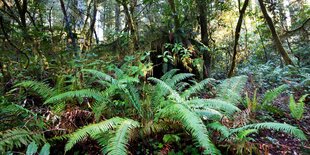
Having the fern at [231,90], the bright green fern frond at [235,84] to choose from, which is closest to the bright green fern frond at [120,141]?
the fern at [231,90]

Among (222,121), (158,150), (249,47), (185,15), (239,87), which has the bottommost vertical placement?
(158,150)

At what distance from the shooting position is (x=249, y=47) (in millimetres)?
9375

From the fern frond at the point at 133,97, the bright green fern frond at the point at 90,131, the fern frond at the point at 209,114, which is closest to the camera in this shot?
the bright green fern frond at the point at 90,131

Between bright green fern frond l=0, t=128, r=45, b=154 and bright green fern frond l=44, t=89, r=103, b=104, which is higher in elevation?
bright green fern frond l=44, t=89, r=103, b=104

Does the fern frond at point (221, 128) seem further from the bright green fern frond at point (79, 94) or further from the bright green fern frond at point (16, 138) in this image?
the bright green fern frond at point (16, 138)

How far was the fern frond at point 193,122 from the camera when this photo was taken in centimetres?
243

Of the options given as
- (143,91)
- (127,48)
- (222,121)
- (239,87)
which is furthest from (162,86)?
(127,48)

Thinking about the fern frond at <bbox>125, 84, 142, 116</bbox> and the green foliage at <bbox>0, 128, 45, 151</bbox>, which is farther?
the fern frond at <bbox>125, 84, 142, 116</bbox>

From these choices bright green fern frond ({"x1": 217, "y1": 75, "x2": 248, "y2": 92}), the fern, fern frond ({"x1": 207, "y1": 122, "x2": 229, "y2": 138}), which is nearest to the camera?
fern frond ({"x1": 207, "y1": 122, "x2": 229, "y2": 138})

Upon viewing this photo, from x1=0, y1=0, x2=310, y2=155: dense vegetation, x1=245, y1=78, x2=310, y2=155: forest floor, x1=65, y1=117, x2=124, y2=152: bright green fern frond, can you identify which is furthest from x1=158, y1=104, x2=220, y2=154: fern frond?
x1=245, y1=78, x2=310, y2=155: forest floor

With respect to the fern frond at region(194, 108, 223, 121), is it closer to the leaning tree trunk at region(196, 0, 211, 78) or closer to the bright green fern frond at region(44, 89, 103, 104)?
the bright green fern frond at region(44, 89, 103, 104)

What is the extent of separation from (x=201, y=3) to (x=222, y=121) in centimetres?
407

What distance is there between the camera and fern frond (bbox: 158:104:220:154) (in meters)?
2.43

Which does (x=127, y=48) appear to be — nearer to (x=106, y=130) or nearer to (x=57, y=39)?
(x=57, y=39)
